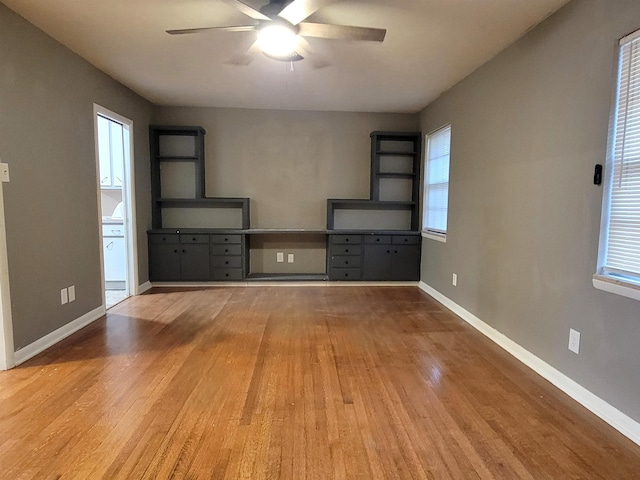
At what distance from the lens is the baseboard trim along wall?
1840mm

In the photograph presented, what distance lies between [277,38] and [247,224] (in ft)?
9.68

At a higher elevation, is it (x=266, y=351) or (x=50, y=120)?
(x=50, y=120)

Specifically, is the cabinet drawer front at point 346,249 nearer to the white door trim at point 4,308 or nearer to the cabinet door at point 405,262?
the cabinet door at point 405,262

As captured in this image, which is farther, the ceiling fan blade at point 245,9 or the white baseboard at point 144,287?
the white baseboard at point 144,287

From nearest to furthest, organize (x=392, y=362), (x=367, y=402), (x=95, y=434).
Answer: (x=95, y=434) → (x=367, y=402) → (x=392, y=362)

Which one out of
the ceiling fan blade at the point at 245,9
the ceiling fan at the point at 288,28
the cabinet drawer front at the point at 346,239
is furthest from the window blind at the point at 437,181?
the ceiling fan blade at the point at 245,9

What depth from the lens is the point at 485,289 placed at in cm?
327

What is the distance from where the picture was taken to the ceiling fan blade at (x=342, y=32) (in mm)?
2248

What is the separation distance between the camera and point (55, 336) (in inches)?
116

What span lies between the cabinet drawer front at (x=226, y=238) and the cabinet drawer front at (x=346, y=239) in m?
1.24

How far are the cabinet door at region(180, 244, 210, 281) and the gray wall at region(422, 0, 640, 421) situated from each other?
10.4ft

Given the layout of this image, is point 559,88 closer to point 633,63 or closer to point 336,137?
point 633,63

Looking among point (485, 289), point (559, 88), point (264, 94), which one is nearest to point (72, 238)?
point (264, 94)

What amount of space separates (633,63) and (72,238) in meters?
4.00
